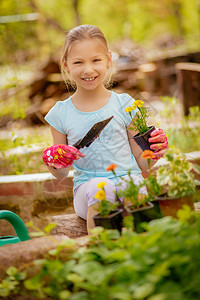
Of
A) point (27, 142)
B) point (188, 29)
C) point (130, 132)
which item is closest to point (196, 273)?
point (130, 132)

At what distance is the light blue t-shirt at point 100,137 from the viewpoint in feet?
6.73

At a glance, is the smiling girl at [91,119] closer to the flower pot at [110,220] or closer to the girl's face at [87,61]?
the girl's face at [87,61]

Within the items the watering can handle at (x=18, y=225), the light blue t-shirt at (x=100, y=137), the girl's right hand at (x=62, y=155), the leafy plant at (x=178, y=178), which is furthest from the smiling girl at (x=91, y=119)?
the leafy plant at (x=178, y=178)

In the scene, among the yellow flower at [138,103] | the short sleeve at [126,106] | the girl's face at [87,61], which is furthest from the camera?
the short sleeve at [126,106]

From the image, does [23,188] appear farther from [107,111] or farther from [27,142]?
[27,142]

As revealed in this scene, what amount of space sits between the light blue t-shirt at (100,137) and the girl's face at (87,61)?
18 cm

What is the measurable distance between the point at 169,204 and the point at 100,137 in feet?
2.43

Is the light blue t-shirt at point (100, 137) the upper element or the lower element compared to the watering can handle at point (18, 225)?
upper

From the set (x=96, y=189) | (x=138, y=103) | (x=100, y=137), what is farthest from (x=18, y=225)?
(x=138, y=103)

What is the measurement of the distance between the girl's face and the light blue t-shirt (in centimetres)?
18

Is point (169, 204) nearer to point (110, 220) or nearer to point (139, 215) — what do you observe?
point (139, 215)

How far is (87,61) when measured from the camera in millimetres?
1993

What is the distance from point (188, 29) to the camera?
25016 mm

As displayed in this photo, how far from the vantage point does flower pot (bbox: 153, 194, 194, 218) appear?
1.46m
